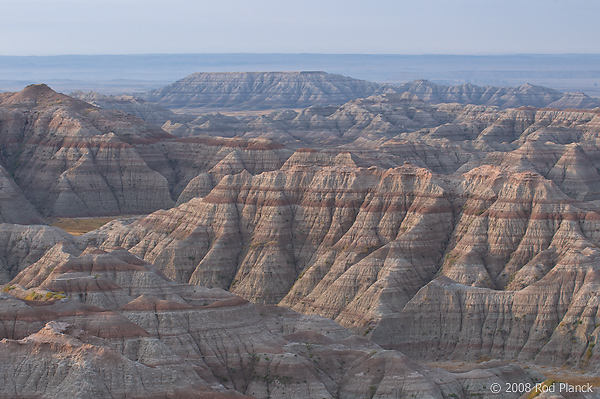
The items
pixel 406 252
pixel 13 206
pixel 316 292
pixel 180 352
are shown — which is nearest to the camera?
pixel 180 352

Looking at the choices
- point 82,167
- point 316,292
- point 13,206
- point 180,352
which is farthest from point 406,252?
point 82,167

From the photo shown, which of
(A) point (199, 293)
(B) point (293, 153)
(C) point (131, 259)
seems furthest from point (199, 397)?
(B) point (293, 153)

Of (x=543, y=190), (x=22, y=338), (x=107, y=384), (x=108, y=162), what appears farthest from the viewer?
(x=108, y=162)

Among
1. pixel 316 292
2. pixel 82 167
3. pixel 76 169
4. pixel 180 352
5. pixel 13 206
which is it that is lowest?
pixel 13 206

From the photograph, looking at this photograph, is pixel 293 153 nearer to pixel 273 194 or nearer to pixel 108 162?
pixel 108 162

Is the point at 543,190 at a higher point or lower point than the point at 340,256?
higher

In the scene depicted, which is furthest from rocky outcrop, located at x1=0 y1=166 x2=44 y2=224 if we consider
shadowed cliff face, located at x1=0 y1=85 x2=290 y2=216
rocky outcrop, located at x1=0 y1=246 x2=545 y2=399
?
rocky outcrop, located at x1=0 y1=246 x2=545 y2=399

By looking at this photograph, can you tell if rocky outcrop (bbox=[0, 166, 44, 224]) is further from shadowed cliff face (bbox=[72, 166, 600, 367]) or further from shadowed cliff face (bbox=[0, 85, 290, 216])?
shadowed cliff face (bbox=[72, 166, 600, 367])

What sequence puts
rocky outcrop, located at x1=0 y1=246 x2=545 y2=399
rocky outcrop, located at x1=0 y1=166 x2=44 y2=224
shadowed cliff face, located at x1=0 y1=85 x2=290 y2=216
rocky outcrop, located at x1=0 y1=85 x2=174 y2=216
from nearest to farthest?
rocky outcrop, located at x1=0 y1=246 x2=545 y2=399, rocky outcrop, located at x1=0 y1=166 x2=44 y2=224, rocky outcrop, located at x1=0 y1=85 x2=174 y2=216, shadowed cliff face, located at x1=0 y1=85 x2=290 y2=216

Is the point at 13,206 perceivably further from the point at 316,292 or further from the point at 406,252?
the point at 406,252

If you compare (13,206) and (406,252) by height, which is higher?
(406,252)

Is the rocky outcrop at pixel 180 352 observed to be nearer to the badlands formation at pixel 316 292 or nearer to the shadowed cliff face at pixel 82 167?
the badlands formation at pixel 316 292
